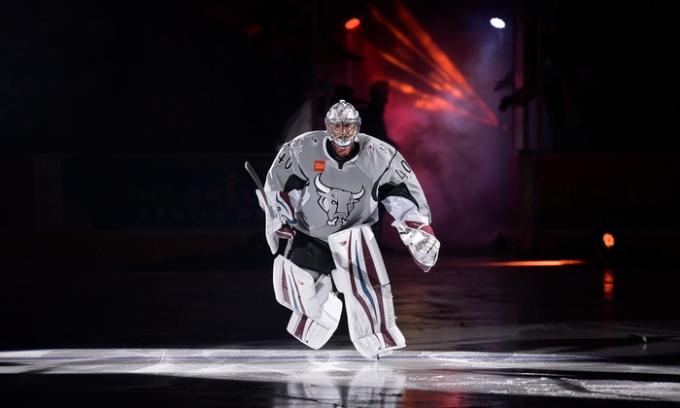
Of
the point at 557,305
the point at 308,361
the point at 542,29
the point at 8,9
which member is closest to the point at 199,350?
the point at 308,361

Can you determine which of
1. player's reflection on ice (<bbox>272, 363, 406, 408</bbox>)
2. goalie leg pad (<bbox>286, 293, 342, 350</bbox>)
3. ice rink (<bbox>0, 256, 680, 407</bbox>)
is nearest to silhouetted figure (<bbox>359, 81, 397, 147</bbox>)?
ice rink (<bbox>0, 256, 680, 407</bbox>)

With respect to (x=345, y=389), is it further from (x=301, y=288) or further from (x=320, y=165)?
(x=320, y=165)

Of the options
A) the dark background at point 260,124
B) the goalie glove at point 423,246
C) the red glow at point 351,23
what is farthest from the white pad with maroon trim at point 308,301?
the red glow at point 351,23

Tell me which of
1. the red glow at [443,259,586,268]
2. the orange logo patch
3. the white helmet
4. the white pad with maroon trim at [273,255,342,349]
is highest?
the white helmet

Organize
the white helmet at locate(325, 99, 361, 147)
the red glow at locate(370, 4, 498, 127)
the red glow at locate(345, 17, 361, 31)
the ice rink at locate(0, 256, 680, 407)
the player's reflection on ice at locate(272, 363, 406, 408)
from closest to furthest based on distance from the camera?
the player's reflection on ice at locate(272, 363, 406, 408) → the ice rink at locate(0, 256, 680, 407) → the white helmet at locate(325, 99, 361, 147) → the red glow at locate(345, 17, 361, 31) → the red glow at locate(370, 4, 498, 127)

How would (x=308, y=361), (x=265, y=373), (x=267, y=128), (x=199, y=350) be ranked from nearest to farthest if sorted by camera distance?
(x=265, y=373)
(x=308, y=361)
(x=199, y=350)
(x=267, y=128)

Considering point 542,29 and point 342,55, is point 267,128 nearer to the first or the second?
point 342,55

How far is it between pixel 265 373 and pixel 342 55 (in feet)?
45.9

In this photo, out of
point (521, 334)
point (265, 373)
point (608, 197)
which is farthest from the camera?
point (608, 197)

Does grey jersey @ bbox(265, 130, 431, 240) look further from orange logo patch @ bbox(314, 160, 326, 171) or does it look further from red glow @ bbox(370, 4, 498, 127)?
red glow @ bbox(370, 4, 498, 127)

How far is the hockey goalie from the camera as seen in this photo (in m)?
10.5

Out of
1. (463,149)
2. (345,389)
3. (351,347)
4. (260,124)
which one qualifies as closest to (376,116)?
(260,124)

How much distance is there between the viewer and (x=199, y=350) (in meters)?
11.2

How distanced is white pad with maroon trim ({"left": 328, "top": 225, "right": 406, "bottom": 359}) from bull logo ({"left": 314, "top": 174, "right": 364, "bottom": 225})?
16cm
